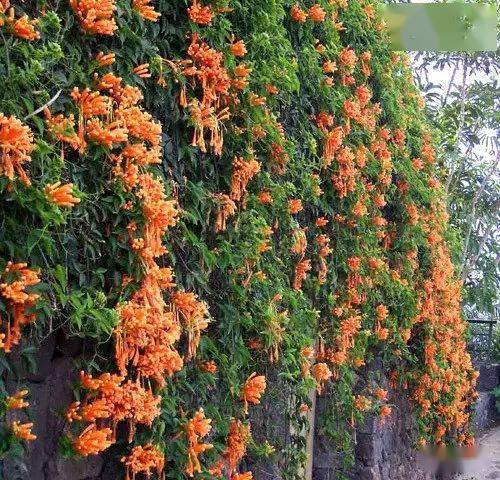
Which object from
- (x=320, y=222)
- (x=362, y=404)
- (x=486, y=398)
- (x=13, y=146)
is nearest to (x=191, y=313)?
(x=13, y=146)

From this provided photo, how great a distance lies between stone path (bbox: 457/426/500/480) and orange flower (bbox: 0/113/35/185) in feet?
23.6

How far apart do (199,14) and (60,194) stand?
1.05m

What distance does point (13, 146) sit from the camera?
178 cm

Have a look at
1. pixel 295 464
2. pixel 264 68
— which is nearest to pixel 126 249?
pixel 264 68

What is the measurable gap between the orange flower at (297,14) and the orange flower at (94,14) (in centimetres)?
171

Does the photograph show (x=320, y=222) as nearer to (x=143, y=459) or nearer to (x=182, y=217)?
(x=182, y=217)

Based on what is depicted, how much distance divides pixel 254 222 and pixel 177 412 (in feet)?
2.70

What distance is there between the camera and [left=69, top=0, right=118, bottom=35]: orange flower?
213cm

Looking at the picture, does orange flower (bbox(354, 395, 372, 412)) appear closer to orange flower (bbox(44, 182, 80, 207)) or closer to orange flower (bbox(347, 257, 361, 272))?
orange flower (bbox(347, 257, 361, 272))

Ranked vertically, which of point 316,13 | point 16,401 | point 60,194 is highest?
point 316,13

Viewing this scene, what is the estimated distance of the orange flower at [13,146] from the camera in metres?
1.77

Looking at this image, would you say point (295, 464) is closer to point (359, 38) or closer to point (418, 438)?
point (359, 38)

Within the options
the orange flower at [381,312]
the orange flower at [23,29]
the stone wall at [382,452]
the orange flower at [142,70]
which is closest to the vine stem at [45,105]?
the orange flower at [23,29]

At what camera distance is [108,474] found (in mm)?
2359
